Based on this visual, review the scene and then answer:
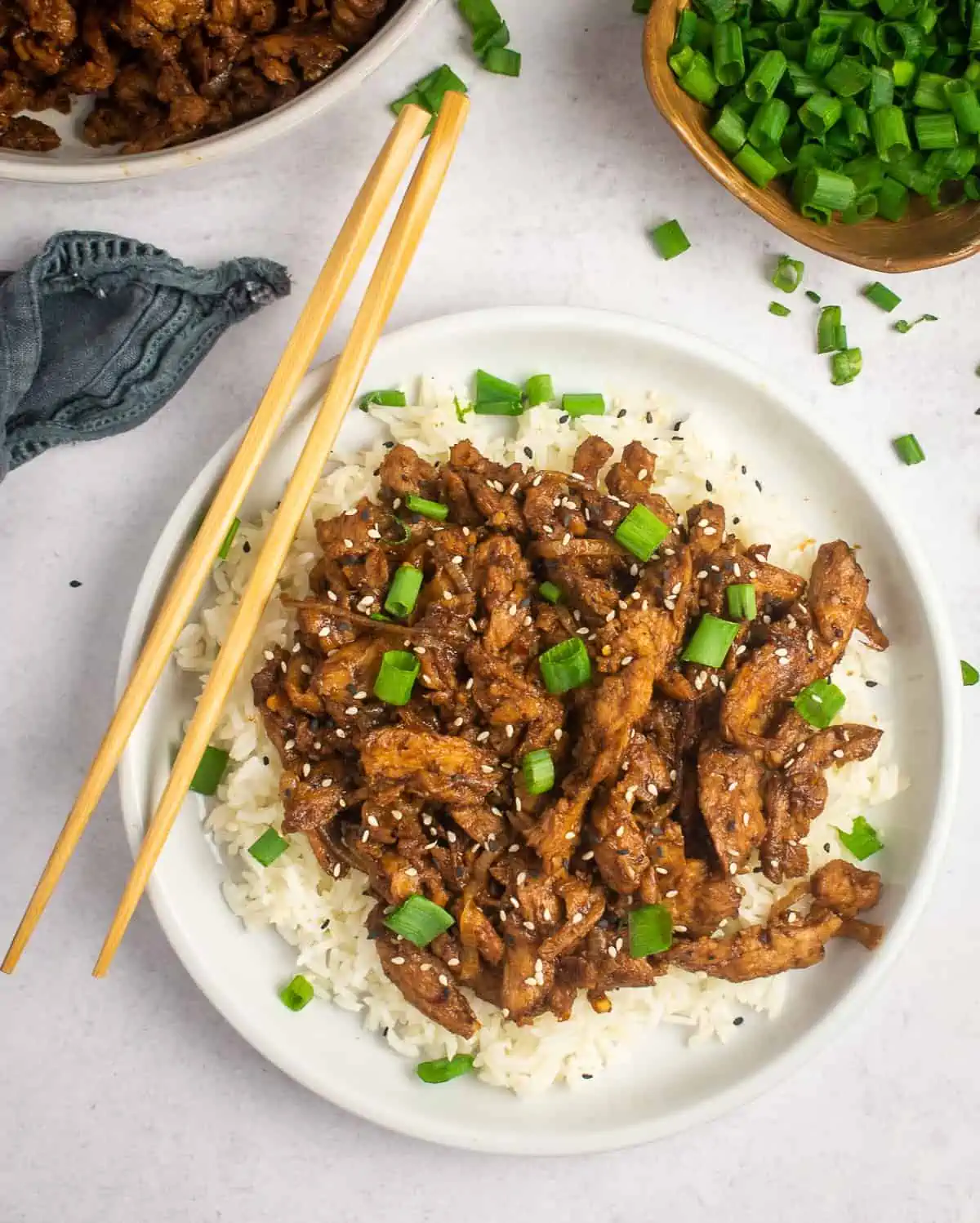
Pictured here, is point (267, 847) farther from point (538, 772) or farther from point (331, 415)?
point (331, 415)

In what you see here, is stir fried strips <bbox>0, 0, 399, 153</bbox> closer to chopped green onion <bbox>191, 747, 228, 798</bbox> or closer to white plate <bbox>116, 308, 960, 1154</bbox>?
white plate <bbox>116, 308, 960, 1154</bbox>

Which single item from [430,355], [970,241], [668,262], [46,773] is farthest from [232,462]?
[970,241]

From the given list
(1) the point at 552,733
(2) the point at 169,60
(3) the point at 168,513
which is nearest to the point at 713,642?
(1) the point at 552,733

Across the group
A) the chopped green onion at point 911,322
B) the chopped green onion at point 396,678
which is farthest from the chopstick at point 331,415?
the chopped green onion at point 911,322

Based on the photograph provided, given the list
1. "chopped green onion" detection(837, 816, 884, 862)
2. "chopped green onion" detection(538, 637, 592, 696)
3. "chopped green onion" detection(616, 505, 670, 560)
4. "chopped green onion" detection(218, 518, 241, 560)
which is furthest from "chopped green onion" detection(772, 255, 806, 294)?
"chopped green onion" detection(218, 518, 241, 560)

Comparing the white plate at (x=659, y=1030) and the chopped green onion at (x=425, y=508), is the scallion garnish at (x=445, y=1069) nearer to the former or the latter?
the white plate at (x=659, y=1030)

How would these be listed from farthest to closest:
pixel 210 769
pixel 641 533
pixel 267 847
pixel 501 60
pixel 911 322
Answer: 1. pixel 911 322
2. pixel 501 60
3. pixel 210 769
4. pixel 267 847
5. pixel 641 533
